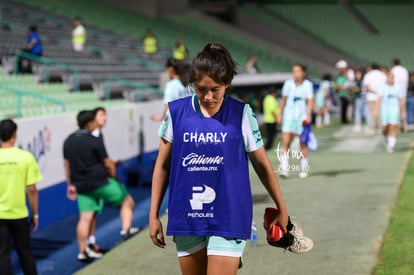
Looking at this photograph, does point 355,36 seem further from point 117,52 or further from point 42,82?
point 42,82

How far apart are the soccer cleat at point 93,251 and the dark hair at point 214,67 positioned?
5.50m

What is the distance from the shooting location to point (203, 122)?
407cm

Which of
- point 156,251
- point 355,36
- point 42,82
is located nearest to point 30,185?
point 156,251

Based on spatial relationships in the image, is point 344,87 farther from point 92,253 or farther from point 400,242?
point 400,242

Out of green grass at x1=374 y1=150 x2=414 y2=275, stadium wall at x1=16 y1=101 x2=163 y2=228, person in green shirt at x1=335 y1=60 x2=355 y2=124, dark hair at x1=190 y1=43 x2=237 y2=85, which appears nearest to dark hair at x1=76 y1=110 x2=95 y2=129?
stadium wall at x1=16 y1=101 x2=163 y2=228

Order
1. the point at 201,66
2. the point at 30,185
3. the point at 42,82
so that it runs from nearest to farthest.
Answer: the point at 201,66
the point at 30,185
the point at 42,82

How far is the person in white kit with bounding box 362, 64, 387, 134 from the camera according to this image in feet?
66.5

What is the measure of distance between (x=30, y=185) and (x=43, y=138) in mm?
4749

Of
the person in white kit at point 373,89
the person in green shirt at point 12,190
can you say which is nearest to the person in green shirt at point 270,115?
the person in white kit at point 373,89

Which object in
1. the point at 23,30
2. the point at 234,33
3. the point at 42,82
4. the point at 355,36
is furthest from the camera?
the point at 355,36

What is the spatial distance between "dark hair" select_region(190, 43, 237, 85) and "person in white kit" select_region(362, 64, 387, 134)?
1631 centimetres

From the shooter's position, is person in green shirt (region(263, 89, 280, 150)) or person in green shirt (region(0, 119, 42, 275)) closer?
person in green shirt (region(0, 119, 42, 275))

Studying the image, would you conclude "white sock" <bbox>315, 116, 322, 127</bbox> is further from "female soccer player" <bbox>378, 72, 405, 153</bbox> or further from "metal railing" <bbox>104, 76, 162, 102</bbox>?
"female soccer player" <bbox>378, 72, 405, 153</bbox>

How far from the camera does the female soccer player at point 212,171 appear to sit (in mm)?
4066
